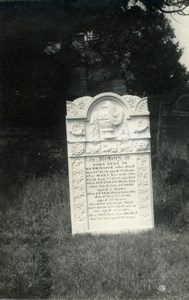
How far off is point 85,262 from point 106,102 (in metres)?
2.22

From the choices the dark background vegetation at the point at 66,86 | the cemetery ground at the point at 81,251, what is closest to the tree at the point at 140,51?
the dark background vegetation at the point at 66,86

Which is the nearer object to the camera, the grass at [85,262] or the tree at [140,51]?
the grass at [85,262]

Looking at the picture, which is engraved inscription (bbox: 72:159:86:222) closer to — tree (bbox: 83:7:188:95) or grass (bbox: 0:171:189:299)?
grass (bbox: 0:171:189:299)

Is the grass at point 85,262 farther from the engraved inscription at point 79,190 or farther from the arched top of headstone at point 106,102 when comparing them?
the arched top of headstone at point 106,102

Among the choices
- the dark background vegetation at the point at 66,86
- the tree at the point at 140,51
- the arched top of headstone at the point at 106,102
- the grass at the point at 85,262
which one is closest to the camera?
the grass at the point at 85,262

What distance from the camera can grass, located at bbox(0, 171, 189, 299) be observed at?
459 centimetres

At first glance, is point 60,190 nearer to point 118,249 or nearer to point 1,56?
point 118,249

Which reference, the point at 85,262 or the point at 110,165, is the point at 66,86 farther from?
the point at 85,262

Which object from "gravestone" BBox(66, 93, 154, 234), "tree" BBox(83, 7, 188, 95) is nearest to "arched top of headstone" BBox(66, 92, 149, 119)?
"gravestone" BBox(66, 93, 154, 234)

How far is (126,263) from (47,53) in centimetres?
753

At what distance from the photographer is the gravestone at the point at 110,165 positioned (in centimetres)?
627

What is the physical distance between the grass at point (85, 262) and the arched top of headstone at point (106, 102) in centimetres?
163

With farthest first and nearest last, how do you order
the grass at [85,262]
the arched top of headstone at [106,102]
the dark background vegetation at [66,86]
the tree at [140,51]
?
the tree at [140,51]
the dark background vegetation at [66,86]
the arched top of headstone at [106,102]
the grass at [85,262]

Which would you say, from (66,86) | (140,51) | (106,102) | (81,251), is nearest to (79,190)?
(81,251)
